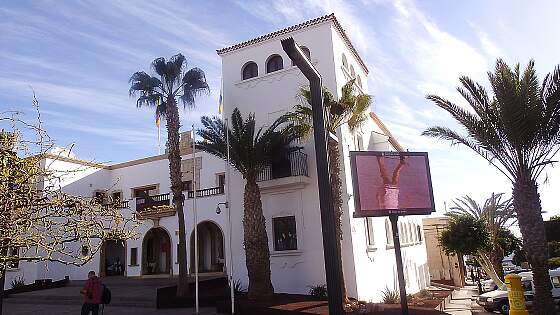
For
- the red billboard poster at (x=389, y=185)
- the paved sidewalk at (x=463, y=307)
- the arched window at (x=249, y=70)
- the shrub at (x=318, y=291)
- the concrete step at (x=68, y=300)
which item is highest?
the arched window at (x=249, y=70)

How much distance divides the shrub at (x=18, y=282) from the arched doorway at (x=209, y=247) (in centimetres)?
1018

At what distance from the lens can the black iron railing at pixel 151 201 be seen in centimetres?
2631

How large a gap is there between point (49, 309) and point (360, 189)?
14.5m

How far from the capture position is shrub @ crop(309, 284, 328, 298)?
620 inches

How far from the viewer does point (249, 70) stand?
2016cm

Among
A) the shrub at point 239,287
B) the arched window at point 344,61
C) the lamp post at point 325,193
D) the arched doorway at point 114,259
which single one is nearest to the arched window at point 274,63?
the arched window at point 344,61

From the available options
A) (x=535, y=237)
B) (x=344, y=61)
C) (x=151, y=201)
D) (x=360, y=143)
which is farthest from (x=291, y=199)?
(x=151, y=201)

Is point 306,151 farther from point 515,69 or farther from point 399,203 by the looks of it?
point 515,69

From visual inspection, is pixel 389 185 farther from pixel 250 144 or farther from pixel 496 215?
pixel 496 215

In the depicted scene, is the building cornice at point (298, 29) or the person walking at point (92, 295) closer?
the person walking at point (92, 295)

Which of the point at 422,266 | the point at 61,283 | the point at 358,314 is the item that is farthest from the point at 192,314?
the point at 422,266

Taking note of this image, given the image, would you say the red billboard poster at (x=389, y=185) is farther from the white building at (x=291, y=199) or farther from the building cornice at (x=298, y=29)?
the building cornice at (x=298, y=29)

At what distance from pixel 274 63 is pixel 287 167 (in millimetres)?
5094

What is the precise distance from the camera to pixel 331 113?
15.9 m
